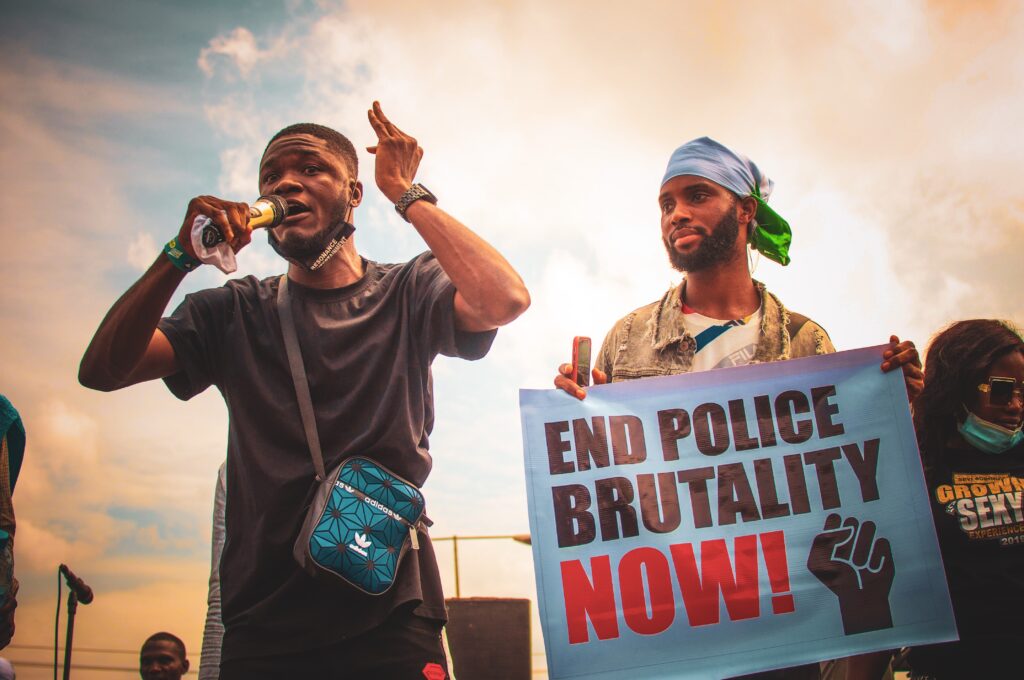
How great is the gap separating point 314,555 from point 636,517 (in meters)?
1.07

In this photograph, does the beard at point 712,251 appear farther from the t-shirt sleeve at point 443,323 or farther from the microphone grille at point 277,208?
the microphone grille at point 277,208

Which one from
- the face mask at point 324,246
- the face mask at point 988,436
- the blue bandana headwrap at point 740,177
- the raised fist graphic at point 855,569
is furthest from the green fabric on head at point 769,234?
the face mask at point 324,246

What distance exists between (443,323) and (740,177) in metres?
1.57

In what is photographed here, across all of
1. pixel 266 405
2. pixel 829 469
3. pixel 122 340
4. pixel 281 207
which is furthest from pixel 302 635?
pixel 829 469

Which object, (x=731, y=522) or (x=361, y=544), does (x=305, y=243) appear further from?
(x=731, y=522)

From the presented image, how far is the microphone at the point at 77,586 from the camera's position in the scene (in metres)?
5.71

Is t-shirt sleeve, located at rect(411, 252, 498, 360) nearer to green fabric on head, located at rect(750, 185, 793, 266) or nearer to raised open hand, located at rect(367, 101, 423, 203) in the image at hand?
raised open hand, located at rect(367, 101, 423, 203)

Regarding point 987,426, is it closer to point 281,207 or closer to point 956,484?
point 956,484

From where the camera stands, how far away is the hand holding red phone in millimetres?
2666

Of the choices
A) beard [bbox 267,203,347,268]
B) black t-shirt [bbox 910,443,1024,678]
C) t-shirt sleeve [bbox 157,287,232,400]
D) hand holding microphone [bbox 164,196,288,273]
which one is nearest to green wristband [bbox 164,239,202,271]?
hand holding microphone [bbox 164,196,288,273]

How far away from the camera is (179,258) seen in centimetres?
218

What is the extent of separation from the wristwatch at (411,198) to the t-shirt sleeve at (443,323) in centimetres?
Answer: 22

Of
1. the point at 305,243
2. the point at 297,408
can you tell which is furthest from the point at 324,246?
the point at 297,408

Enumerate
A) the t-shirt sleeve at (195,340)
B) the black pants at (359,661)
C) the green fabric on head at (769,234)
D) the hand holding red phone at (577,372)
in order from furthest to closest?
1. the green fabric on head at (769,234)
2. the hand holding red phone at (577,372)
3. the t-shirt sleeve at (195,340)
4. the black pants at (359,661)
